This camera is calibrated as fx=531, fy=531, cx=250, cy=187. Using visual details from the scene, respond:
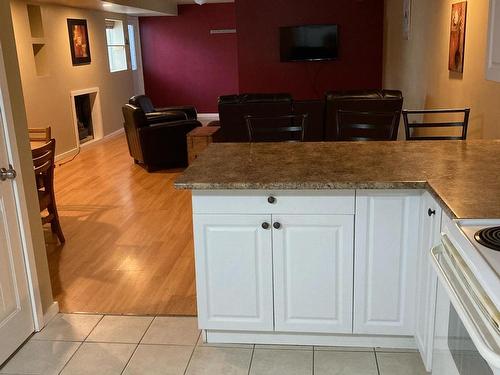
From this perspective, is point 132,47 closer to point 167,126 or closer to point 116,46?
point 116,46

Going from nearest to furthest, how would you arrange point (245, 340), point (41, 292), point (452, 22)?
1. point (245, 340)
2. point (41, 292)
3. point (452, 22)

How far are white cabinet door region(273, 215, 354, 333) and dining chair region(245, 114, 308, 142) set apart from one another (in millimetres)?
1129

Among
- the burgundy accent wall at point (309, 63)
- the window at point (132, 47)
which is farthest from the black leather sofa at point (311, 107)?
the window at point (132, 47)

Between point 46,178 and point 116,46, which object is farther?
point 116,46

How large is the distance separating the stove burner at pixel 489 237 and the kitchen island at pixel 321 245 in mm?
464

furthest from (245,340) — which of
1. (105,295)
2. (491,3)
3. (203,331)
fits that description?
(491,3)

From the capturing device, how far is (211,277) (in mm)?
2463

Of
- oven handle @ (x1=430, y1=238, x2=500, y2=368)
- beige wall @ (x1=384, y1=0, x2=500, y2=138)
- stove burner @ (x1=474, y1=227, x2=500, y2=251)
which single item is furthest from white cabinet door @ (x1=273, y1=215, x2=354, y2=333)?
beige wall @ (x1=384, y1=0, x2=500, y2=138)

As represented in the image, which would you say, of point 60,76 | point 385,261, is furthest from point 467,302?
point 60,76

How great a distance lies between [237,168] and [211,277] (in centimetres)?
52

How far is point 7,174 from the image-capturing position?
2531 mm

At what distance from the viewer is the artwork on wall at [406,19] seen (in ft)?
20.9

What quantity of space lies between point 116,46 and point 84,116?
1.93 metres

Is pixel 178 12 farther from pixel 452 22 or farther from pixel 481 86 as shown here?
pixel 481 86
